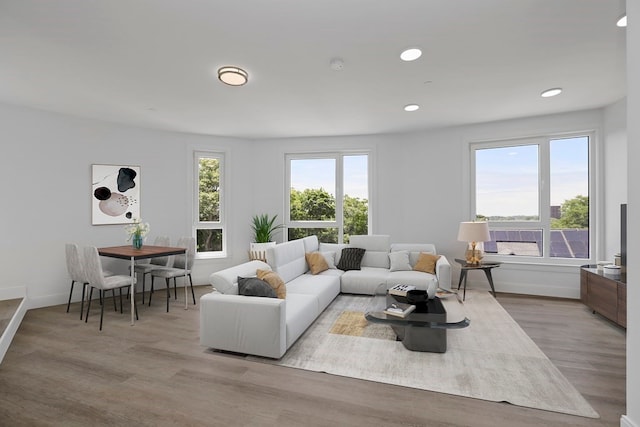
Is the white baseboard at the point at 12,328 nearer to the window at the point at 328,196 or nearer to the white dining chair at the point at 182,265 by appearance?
the white dining chair at the point at 182,265

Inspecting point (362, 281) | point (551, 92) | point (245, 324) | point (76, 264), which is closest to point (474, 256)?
point (362, 281)

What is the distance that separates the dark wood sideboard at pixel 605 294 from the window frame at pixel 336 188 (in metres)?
3.23

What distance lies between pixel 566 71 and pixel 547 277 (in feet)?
10.0

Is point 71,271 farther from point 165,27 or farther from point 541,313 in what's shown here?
point 541,313

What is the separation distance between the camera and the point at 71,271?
409 centimetres

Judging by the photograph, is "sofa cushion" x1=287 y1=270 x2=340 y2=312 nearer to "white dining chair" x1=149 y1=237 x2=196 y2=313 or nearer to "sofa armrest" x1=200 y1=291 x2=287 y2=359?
"sofa armrest" x1=200 y1=291 x2=287 y2=359

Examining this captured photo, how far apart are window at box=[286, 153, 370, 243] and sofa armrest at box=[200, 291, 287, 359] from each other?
3.35m

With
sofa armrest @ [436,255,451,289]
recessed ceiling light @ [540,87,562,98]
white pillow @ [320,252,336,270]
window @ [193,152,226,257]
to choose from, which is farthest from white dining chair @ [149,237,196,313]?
recessed ceiling light @ [540,87,562,98]

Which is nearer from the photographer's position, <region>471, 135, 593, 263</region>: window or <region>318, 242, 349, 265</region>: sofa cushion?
<region>471, 135, 593, 263</region>: window

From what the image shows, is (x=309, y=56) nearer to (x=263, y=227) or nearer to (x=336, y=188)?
(x=336, y=188)

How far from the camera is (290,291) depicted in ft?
12.8

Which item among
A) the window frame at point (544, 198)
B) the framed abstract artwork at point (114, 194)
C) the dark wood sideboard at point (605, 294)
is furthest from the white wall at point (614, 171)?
the framed abstract artwork at point (114, 194)

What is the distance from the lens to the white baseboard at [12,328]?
2.92 m

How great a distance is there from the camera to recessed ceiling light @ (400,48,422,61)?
9.16 feet
